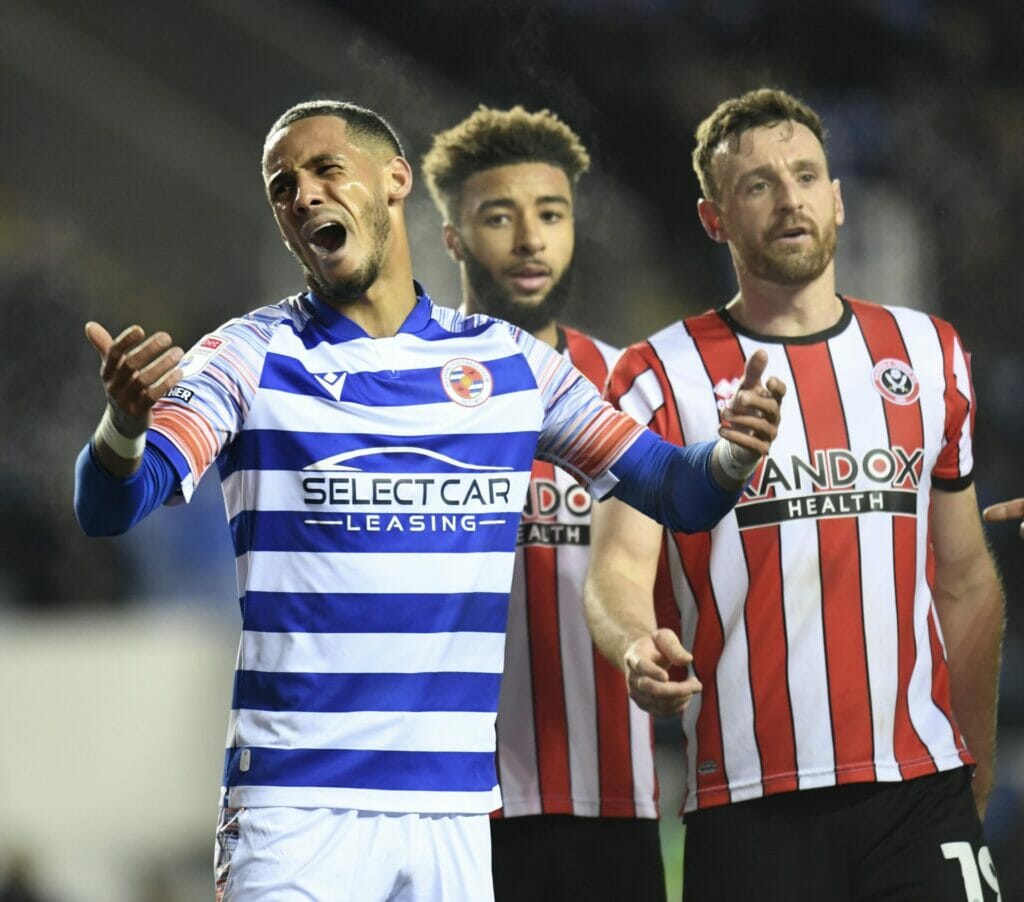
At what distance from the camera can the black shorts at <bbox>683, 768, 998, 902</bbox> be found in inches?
114

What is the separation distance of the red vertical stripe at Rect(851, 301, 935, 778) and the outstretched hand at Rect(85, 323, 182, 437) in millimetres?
1433

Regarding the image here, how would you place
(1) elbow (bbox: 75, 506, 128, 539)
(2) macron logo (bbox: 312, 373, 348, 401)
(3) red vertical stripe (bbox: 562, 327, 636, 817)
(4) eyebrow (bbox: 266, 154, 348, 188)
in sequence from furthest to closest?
(3) red vertical stripe (bbox: 562, 327, 636, 817) → (4) eyebrow (bbox: 266, 154, 348, 188) → (2) macron logo (bbox: 312, 373, 348, 401) → (1) elbow (bbox: 75, 506, 128, 539)

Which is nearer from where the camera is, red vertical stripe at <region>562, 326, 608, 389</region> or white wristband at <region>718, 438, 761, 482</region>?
white wristband at <region>718, 438, 761, 482</region>

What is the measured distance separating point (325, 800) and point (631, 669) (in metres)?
0.50

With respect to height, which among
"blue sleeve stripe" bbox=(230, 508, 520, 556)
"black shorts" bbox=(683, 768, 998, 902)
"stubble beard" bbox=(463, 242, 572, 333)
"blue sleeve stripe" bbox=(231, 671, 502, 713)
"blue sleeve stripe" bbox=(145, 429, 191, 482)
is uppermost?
"stubble beard" bbox=(463, 242, 572, 333)

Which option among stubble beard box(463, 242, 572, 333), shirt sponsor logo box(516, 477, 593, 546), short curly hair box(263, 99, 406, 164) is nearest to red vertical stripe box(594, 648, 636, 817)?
shirt sponsor logo box(516, 477, 593, 546)

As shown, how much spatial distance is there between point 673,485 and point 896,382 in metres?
0.72

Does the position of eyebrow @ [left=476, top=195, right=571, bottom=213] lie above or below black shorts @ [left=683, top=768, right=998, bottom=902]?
above

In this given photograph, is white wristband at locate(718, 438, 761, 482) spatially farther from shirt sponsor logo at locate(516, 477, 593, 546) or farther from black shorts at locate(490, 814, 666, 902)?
black shorts at locate(490, 814, 666, 902)

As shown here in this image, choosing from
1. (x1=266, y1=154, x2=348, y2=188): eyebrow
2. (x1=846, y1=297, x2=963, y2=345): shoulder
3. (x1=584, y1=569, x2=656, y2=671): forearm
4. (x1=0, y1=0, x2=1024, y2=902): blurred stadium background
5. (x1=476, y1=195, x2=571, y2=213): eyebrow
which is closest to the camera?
(x1=266, y1=154, x2=348, y2=188): eyebrow

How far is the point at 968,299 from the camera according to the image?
595 centimetres

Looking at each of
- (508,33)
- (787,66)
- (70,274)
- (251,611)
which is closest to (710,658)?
(251,611)

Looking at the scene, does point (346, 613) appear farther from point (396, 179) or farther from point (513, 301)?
point (513, 301)

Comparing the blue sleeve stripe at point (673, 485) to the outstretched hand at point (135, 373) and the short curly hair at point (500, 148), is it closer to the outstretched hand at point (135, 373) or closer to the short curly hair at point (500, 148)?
the outstretched hand at point (135, 373)
